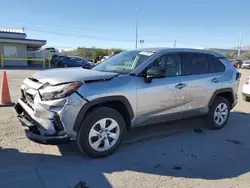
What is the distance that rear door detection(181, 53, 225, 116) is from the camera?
478cm

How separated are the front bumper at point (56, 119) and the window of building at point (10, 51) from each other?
26411 mm

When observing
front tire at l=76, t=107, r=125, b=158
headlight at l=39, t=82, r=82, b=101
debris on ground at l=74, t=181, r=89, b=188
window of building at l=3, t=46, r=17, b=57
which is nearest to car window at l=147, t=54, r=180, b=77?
front tire at l=76, t=107, r=125, b=158

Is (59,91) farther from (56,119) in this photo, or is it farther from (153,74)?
(153,74)

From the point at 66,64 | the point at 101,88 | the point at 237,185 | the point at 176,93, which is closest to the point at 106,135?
the point at 101,88

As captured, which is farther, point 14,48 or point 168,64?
point 14,48

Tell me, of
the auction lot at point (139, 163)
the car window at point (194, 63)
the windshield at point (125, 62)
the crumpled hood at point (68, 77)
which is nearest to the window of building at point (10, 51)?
the auction lot at point (139, 163)

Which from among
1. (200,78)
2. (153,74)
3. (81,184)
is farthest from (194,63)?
(81,184)

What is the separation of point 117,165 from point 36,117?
4.66 ft

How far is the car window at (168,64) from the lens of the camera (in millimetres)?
4387

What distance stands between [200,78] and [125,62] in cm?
161

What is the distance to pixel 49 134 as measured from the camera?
11.2 ft

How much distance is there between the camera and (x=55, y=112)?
11.0 feet

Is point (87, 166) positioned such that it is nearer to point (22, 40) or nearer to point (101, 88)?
point (101, 88)

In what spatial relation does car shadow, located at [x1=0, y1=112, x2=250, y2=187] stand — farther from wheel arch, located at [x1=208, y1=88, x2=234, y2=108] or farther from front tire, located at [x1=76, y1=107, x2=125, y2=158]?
wheel arch, located at [x1=208, y1=88, x2=234, y2=108]
